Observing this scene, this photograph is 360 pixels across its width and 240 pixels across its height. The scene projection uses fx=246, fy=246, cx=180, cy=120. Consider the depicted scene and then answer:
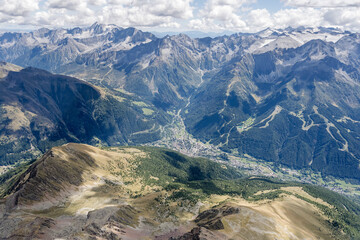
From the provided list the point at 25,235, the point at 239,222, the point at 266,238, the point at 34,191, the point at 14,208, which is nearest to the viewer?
the point at 25,235

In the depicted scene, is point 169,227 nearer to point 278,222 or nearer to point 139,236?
point 139,236

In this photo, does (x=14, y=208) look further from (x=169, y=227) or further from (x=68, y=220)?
(x=169, y=227)

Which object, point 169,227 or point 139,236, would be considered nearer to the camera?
point 139,236

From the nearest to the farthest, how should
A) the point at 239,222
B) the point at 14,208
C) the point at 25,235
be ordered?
the point at 25,235 < the point at 239,222 < the point at 14,208

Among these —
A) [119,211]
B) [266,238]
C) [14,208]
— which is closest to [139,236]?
[119,211]

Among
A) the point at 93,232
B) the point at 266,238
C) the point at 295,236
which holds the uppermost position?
the point at 93,232

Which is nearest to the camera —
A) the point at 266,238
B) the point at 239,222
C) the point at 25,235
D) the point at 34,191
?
the point at 25,235

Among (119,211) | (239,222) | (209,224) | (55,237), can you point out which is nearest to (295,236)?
(239,222)

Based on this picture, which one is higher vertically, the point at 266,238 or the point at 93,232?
the point at 93,232

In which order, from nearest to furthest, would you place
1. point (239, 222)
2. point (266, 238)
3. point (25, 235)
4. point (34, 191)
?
point (25, 235), point (266, 238), point (239, 222), point (34, 191)
